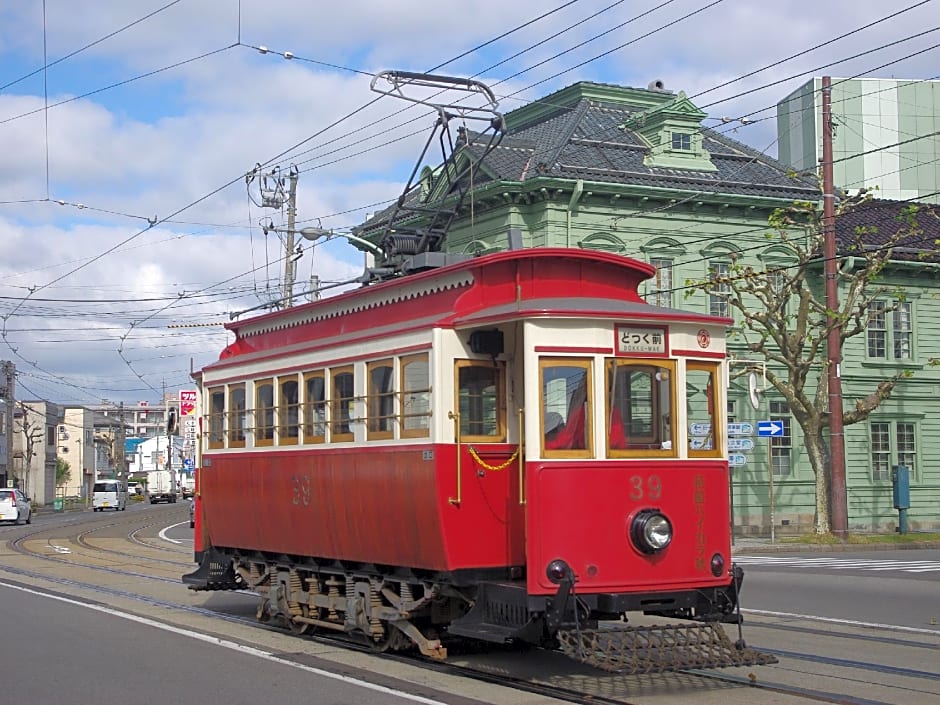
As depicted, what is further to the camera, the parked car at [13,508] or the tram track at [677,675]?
the parked car at [13,508]

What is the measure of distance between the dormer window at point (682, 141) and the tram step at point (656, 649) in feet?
91.3

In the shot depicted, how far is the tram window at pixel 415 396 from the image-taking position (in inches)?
429

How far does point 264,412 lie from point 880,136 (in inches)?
2318

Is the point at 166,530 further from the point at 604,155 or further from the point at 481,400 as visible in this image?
the point at 481,400

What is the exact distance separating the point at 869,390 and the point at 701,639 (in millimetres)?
30377

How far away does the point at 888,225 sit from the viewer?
131ft

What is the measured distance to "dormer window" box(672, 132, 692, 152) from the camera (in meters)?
36.6

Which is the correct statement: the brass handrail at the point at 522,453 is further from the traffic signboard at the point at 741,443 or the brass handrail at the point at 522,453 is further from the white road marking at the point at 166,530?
the white road marking at the point at 166,530

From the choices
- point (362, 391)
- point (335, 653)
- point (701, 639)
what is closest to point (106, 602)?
point (335, 653)

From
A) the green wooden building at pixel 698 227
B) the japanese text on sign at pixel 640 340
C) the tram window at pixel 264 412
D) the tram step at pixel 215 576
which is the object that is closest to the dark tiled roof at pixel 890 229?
the green wooden building at pixel 698 227

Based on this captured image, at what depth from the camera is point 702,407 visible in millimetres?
10555

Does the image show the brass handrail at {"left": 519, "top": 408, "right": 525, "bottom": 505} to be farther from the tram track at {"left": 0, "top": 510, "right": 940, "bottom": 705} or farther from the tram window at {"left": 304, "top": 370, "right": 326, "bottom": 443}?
the tram window at {"left": 304, "top": 370, "right": 326, "bottom": 443}

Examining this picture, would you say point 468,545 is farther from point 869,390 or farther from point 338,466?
point 869,390

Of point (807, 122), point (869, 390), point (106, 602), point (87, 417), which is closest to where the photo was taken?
point (106, 602)
